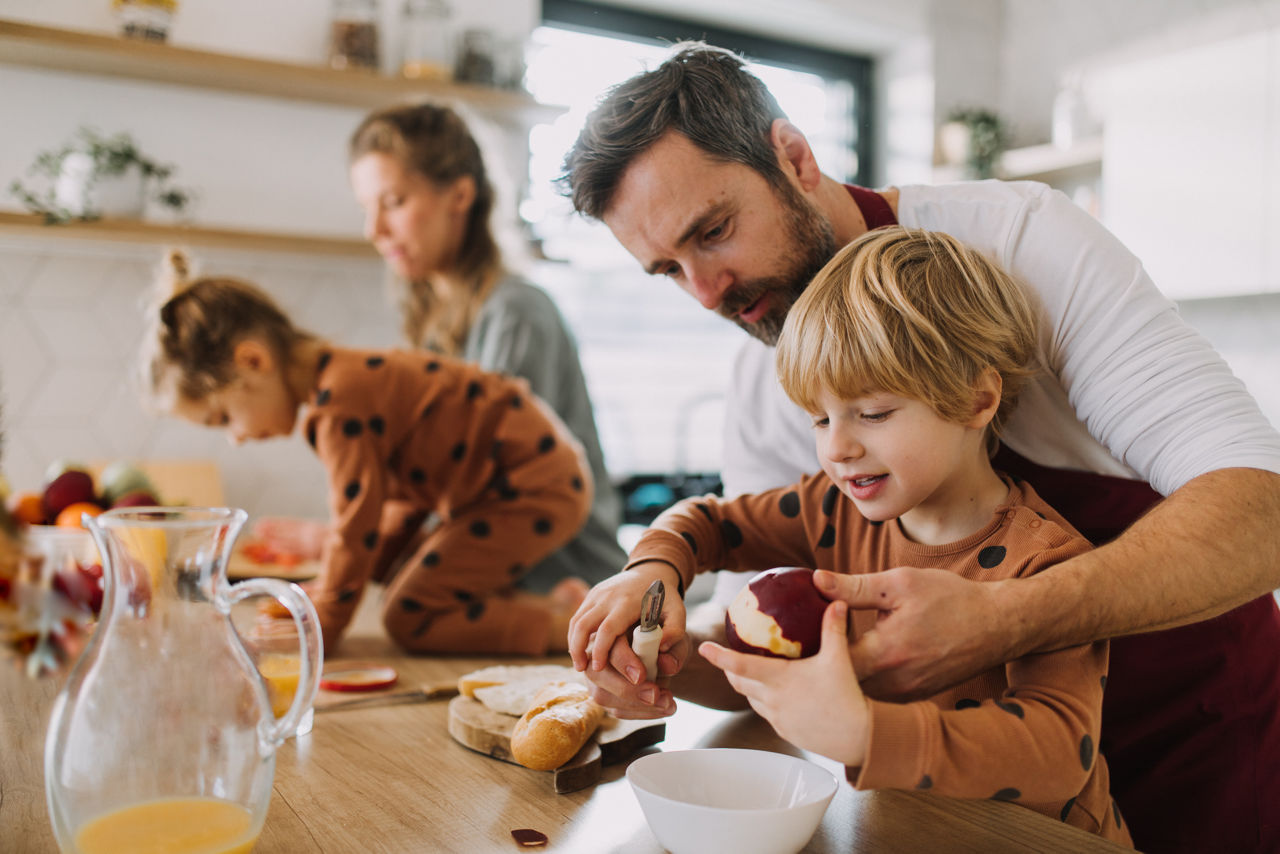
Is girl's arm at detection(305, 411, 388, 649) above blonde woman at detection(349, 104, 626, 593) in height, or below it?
below

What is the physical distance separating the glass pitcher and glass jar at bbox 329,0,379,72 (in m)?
2.20

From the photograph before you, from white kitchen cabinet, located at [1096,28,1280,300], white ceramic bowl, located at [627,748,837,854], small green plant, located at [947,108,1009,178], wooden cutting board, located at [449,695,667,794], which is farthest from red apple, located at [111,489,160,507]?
small green plant, located at [947,108,1009,178]

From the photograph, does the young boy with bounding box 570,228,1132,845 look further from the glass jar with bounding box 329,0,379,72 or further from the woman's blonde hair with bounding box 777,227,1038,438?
the glass jar with bounding box 329,0,379,72

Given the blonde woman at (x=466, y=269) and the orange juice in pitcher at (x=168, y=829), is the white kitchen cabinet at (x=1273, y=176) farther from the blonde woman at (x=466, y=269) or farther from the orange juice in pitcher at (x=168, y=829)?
the orange juice in pitcher at (x=168, y=829)

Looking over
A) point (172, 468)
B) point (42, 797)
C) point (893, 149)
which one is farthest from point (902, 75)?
point (42, 797)

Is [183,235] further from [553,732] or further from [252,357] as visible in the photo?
[553,732]

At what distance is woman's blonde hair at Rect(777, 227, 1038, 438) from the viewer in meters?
0.90

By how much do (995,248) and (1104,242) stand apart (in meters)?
0.11

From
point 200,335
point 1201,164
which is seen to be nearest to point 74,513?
point 200,335

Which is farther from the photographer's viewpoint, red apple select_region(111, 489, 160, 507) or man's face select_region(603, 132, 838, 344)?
red apple select_region(111, 489, 160, 507)

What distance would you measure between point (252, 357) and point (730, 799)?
1256 millimetres

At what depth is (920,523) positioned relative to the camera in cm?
102

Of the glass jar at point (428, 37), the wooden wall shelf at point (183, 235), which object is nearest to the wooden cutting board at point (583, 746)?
the wooden wall shelf at point (183, 235)

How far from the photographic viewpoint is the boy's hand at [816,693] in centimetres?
68
